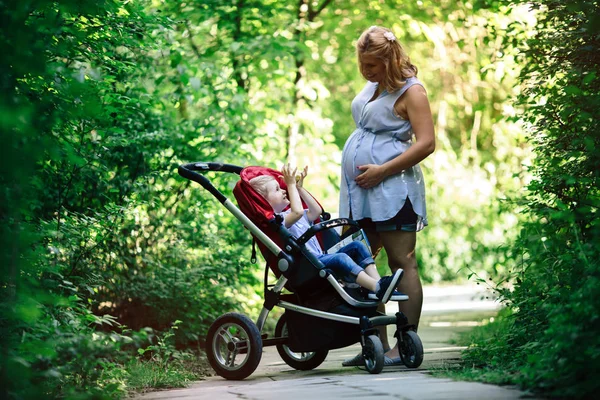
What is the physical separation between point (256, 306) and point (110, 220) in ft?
8.71

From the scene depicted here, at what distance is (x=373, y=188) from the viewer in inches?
194

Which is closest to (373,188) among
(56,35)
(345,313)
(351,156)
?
(351,156)

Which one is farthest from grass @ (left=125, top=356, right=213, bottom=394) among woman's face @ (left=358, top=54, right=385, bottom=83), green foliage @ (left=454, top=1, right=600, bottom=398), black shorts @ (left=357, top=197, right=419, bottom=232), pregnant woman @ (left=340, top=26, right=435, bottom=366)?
woman's face @ (left=358, top=54, right=385, bottom=83)

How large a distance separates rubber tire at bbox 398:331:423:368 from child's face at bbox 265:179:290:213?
1.02 metres

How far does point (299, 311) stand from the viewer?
186 inches

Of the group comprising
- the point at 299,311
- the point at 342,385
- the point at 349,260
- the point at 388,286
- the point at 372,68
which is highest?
the point at 372,68

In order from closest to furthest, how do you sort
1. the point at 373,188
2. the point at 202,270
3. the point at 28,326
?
1. the point at 28,326
2. the point at 373,188
3. the point at 202,270

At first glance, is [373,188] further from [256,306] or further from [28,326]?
[256,306]

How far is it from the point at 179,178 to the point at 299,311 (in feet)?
7.06

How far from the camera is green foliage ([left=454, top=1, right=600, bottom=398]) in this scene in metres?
3.86

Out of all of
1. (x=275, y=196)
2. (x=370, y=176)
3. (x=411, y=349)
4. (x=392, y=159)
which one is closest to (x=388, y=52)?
(x=392, y=159)

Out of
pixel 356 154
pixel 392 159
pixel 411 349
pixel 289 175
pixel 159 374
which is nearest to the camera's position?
pixel 411 349

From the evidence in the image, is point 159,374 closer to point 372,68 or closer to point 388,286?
point 388,286

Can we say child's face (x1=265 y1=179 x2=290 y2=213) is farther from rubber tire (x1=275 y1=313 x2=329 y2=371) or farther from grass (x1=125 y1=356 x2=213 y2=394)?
grass (x1=125 y1=356 x2=213 y2=394)
